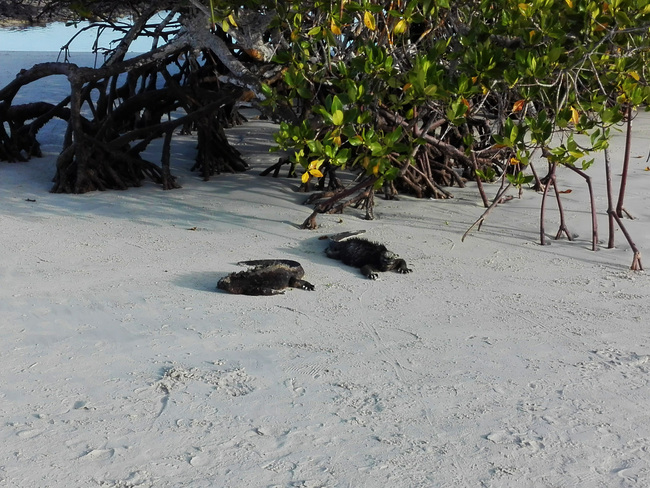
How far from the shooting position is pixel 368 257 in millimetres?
4496

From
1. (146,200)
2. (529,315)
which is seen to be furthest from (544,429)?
(146,200)

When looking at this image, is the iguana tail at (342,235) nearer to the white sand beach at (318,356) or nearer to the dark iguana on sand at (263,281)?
the white sand beach at (318,356)

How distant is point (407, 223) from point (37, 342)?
283 cm

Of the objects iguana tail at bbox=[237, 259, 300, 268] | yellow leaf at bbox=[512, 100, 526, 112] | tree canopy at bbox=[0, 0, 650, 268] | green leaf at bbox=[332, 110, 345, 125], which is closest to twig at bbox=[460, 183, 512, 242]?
tree canopy at bbox=[0, 0, 650, 268]

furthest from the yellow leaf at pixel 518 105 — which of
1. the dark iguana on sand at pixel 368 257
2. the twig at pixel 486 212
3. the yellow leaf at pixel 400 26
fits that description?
the dark iguana on sand at pixel 368 257

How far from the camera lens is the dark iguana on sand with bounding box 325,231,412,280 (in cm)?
444

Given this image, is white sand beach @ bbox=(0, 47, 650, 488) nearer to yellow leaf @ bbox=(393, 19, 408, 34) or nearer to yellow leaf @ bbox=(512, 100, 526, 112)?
yellow leaf @ bbox=(512, 100, 526, 112)

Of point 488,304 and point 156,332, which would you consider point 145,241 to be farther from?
point 488,304

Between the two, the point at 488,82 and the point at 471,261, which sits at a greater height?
the point at 488,82

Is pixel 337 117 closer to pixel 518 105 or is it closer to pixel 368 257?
pixel 368 257

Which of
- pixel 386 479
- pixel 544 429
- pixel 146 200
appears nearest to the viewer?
pixel 386 479

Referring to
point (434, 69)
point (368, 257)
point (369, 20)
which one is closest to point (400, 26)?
point (369, 20)

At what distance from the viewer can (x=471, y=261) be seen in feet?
15.4

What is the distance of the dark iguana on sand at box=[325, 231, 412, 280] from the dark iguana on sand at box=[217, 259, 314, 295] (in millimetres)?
420
